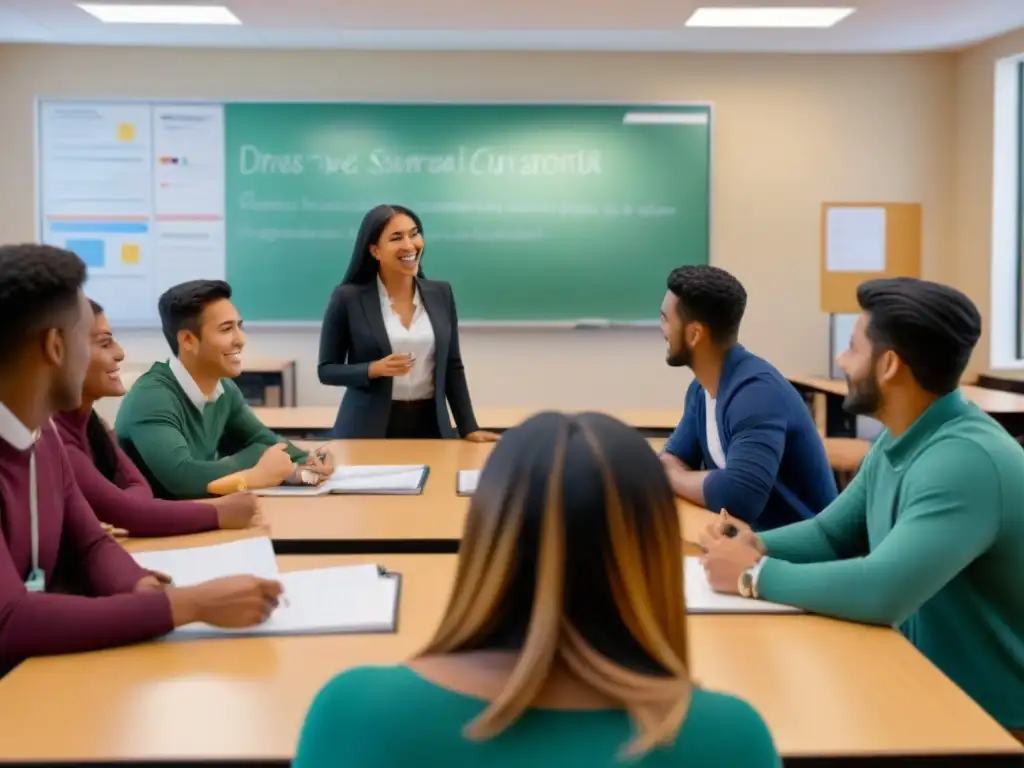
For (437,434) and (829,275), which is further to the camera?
(829,275)

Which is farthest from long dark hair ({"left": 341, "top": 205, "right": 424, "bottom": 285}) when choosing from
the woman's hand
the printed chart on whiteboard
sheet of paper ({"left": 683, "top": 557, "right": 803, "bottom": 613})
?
the printed chart on whiteboard

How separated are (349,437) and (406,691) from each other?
3176 millimetres

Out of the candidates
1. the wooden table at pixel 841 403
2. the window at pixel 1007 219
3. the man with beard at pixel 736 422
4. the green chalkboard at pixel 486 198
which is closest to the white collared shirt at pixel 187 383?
the man with beard at pixel 736 422

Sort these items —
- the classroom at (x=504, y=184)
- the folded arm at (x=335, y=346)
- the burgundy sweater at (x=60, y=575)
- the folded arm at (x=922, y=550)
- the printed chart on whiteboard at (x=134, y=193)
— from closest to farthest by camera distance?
the burgundy sweater at (x=60, y=575), the folded arm at (x=922, y=550), the folded arm at (x=335, y=346), the classroom at (x=504, y=184), the printed chart on whiteboard at (x=134, y=193)

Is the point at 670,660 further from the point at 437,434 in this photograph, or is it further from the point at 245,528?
the point at 437,434

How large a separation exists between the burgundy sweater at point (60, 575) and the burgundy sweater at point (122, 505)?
324 mm

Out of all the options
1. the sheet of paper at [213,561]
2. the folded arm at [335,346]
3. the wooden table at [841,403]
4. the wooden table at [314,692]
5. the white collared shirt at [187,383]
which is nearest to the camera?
the wooden table at [314,692]

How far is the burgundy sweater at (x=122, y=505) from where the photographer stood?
2258 millimetres

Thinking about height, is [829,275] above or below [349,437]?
above

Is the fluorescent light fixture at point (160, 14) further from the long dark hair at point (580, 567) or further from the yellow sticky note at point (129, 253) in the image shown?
the long dark hair at point (580, 567)

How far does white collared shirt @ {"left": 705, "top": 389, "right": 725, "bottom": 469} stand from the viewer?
9.11ft

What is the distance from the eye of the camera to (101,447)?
2432 millimetres

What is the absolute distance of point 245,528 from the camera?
2.39 m

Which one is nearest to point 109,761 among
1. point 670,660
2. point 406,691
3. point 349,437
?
point 406,691
